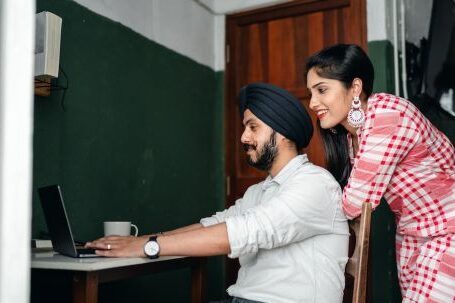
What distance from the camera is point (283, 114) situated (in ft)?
6.07

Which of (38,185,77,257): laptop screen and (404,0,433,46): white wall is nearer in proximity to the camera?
(38,185,77,257): laptop screen

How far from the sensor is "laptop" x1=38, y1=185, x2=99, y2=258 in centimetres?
157

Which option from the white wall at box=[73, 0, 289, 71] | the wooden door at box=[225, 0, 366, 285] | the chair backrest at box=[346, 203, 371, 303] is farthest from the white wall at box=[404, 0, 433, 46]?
the chair backrest at box=[346, 203, 371, 303]

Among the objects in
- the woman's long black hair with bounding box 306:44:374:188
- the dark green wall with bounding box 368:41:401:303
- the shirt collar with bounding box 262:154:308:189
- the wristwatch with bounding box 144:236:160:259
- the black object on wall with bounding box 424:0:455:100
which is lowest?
the dark green wall with bounding box 368:41:401:303

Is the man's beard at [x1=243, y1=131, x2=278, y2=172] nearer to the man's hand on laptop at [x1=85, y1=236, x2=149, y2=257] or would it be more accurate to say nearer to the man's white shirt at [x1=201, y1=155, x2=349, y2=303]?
the man's white shirt at [x1=201, y1=155, x2=349, y2=303]

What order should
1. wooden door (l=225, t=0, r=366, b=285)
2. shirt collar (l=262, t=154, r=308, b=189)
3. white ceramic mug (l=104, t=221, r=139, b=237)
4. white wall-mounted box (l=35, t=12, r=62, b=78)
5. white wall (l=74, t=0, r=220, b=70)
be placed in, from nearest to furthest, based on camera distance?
shirt collar (l=262, t=154, r=308, b=189) → white wall-mounted box (l=35, t=12, r=62, b=78) → white ceramic mug (l=104, t=221, r=139, b=237) → white wall (l=74, t=0, r=220, b=70) → wooden door (l=225, t=0, r=366, b=285)

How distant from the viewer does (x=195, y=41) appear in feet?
11.3

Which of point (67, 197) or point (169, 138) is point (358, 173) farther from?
point (169, 138)

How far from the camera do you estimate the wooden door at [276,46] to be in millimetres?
3273

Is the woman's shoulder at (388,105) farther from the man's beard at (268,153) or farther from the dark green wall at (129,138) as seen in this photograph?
the dark green wall at (129,138)

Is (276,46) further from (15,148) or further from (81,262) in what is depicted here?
(15,148)

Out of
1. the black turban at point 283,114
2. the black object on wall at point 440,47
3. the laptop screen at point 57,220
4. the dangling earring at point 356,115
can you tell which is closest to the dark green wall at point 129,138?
the laptop screen at point 57,220

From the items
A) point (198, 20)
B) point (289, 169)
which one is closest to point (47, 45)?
point (289, 169)

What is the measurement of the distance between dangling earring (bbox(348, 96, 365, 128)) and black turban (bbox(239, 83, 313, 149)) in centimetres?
16
